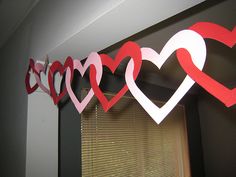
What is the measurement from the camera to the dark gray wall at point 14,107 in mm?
1183

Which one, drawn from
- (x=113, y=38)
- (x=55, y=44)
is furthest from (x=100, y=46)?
(x=55, y=44)

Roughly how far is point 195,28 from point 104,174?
1349mm

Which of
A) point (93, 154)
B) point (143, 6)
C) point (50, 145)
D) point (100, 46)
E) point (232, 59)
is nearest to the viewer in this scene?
point (143, 6)

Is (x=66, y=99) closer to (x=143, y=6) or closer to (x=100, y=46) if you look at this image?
(x=100, y=46)

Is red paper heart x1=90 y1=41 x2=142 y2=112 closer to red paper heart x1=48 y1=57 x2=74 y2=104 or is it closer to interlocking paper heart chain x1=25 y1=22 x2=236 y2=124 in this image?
interlocking paper heart chain x1=25 y1=22 x2=236 y2=124

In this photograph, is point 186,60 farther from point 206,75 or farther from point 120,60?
point 120,60

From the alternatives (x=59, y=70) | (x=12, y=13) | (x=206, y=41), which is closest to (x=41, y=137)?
(x=59, y=70)

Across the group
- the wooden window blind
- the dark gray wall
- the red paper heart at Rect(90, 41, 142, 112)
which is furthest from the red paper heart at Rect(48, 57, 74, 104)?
the wooden window blind

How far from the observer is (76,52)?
102 cm

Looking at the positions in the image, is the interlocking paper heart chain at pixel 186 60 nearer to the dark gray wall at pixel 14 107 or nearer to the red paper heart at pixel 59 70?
the red paper heart at pixel 59 70

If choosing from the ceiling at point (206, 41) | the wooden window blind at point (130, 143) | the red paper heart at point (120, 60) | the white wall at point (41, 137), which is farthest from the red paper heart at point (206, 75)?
the wooden window blind at point (130, 143)

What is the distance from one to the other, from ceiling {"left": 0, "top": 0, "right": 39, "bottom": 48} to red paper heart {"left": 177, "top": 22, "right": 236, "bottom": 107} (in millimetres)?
1005

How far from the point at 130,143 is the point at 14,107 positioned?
97 centimetres

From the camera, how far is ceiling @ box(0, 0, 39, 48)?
1257 mm
